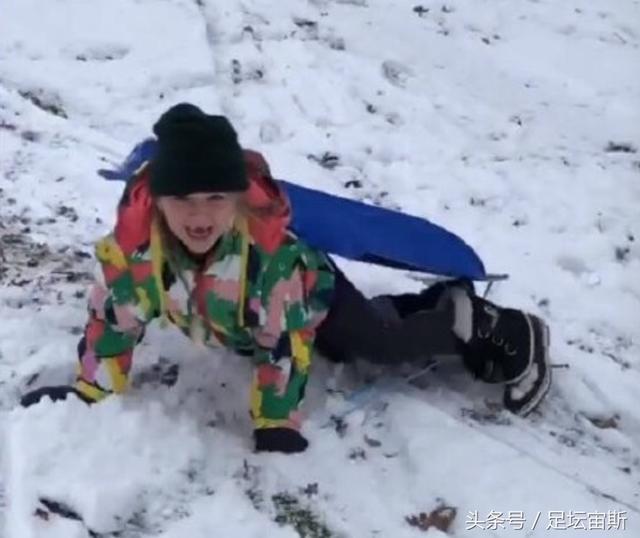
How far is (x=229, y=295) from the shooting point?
2.96m

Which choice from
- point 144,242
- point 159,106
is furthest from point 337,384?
point 159,106

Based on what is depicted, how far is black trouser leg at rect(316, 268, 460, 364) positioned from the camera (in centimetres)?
323

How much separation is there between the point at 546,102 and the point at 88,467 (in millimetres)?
2694

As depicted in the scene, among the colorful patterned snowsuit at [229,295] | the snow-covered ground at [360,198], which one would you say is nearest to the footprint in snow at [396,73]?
the snow-covered ground at [360,198]

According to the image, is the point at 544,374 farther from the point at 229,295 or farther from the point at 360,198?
the point at 360,198

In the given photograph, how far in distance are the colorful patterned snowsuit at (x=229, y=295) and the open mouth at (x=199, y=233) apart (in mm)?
70

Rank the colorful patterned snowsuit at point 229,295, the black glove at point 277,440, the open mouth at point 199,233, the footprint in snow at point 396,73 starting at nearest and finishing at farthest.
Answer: the open mouth at point 199,233 → the colorful patterned snowsuit at point 229,295 → the black glove at point 277,440 → the footprint in snow at point 396,73

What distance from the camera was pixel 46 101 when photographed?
15.3 ft

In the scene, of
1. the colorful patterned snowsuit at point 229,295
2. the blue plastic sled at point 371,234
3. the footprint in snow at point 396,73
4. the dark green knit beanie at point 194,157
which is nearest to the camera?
the dark green knit beanie at point 194,157

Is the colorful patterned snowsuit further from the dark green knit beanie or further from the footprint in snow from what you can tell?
the footprint in snow

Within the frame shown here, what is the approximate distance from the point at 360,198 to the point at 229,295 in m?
1.40

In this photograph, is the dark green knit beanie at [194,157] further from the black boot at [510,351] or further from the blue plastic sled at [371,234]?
the black boot at [510,351]

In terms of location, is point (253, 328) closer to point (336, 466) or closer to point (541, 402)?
point (336, 466)

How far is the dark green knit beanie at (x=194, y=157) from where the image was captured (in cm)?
268
